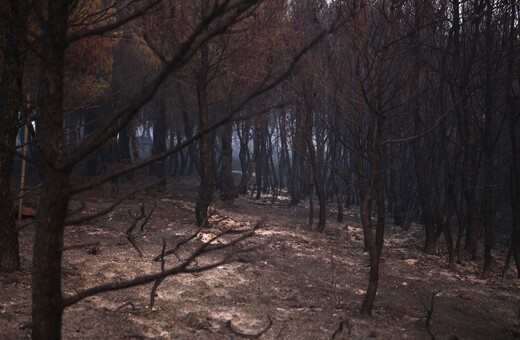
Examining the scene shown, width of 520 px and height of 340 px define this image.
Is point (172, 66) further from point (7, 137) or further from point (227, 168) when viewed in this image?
point (227, 168)

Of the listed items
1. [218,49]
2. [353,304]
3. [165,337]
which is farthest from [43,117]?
[218,49]

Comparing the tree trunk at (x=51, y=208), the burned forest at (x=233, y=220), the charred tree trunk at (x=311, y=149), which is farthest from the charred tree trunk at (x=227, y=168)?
the tree trunk at (x=51, y=208)

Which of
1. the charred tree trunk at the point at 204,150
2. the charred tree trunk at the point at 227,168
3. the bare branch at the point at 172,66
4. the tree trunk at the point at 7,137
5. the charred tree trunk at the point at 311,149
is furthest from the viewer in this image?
the charred tree trunk at the point at 227,168

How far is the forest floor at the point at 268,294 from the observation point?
5.04m

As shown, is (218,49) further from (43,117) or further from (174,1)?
(43,117)

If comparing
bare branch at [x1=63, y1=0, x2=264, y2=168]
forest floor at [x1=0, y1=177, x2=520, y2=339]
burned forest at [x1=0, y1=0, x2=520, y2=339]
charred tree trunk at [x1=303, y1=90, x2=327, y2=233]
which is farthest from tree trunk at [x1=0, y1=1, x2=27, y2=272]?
charred tree trunk at [x1=303, y1=90, x2=327, y2=233]

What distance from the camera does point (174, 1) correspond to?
10.5 meters

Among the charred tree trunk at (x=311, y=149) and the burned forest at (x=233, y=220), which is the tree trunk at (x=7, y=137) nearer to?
the burned forest at (x=233, y=220)

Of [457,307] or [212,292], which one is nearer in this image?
[212,292]

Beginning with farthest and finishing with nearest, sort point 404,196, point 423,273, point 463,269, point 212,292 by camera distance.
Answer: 1. point 404,196
2. point 463,269
3. point 423,273
4. point 212,292

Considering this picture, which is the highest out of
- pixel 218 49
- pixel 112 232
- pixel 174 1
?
pixel 174 1

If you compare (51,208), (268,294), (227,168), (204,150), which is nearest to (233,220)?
(204,150)

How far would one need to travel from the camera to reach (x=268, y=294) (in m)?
6.79

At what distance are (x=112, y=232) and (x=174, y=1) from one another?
535 centimetres
